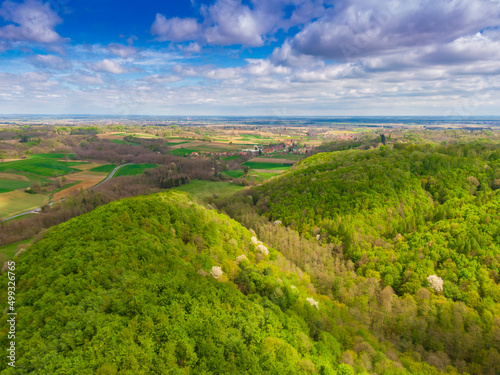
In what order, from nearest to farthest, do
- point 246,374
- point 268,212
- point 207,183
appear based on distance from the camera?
point 246,374 < point 268,212 < point 207,183

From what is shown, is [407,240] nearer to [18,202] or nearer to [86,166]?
[18,202]

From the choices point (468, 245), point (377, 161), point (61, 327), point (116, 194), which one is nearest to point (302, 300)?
point (61, 327)

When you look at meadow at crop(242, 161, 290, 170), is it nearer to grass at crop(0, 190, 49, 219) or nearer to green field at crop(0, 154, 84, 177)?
green field at crop(0, 154, 84, 177)

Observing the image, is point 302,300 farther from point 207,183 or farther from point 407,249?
point 207,183

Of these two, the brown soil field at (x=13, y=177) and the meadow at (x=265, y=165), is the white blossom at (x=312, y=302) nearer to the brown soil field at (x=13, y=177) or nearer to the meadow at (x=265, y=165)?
the meadow at (x=265, y=165)

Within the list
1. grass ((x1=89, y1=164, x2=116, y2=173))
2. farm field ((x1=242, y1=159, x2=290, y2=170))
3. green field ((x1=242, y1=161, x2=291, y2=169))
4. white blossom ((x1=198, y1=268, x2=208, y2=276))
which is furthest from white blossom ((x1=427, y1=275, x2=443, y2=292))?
grass ((x1=89, y1=164, x2=116, y2=173))

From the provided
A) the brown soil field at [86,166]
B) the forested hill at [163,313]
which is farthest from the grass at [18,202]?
the forested hill at [163,313]
